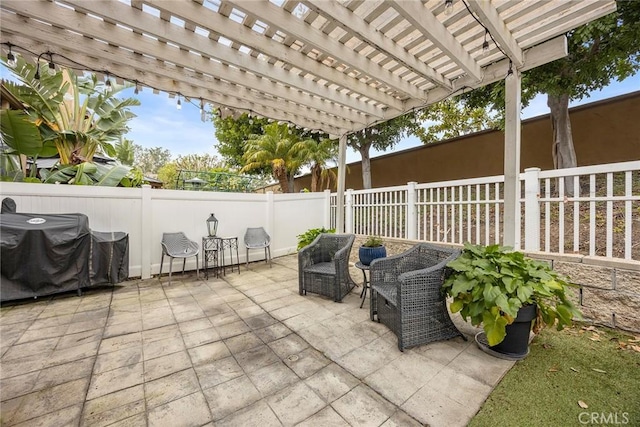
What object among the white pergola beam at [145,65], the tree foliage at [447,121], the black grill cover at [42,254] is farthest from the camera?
the tree foliage at [447,121]

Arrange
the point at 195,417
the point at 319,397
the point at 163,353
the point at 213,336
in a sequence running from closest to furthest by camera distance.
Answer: the point at 195,417 < the point at 319,397 < the point at 163,353 < the point at 213,336

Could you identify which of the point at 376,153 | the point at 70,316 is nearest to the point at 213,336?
the point at 70,316

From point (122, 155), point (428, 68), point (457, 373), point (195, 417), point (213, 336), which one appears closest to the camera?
point (195, 417)

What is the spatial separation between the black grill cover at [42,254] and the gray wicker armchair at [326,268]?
10.9 feet

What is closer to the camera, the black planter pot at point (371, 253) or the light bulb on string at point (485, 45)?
the light bulb on string at point (485, 45)

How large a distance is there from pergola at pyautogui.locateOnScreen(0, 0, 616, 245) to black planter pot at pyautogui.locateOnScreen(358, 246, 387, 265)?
1.53m

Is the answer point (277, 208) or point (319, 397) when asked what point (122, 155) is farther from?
point (319, 397)

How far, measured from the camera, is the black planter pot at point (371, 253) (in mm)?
3754

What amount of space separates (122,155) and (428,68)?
36.9 ft

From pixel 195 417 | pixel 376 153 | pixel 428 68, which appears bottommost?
pixel 195 417

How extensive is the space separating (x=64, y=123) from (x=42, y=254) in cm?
552

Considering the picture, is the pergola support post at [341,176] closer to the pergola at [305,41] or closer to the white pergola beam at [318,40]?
the pergola at [305,41]

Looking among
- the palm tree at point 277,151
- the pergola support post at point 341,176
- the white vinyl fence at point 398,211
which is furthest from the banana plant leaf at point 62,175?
the pergola support post at point 341,176

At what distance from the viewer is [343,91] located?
3760 mm
